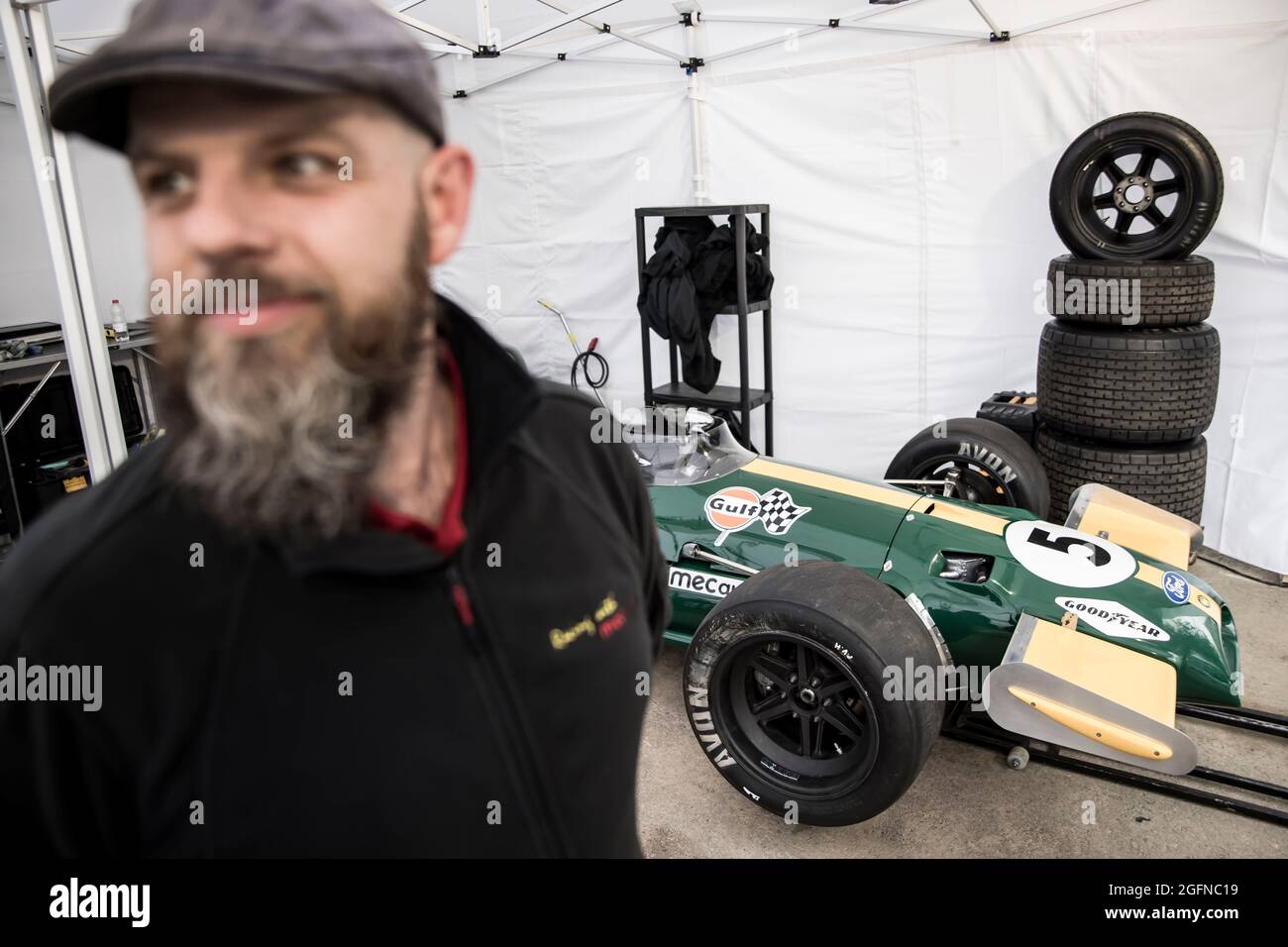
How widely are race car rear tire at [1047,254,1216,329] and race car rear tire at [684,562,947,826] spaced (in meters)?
2.36

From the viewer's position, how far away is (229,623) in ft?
2.68

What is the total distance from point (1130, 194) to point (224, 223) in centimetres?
471

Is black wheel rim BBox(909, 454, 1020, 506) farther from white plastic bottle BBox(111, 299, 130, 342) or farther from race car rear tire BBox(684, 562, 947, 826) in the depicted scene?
white plastic bottle BBox(111, 299, 130, 342)

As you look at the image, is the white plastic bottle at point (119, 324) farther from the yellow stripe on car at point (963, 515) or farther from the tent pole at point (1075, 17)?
the tent pole at point (1075, 17)

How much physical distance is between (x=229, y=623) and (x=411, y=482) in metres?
0.24

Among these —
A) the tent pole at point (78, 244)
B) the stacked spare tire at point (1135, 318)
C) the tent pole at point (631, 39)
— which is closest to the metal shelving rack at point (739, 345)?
the tent pole at point (631, 39)

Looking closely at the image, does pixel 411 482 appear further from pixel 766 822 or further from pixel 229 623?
pixel 766 822

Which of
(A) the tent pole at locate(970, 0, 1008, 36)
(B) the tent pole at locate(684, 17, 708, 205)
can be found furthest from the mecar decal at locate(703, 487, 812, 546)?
(B) the tent pole at locate(684, 17, 708, 205)

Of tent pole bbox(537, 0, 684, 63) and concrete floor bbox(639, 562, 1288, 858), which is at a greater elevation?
tent pole bbox(537, 0, 684, 63)

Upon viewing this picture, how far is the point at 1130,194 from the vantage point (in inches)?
168

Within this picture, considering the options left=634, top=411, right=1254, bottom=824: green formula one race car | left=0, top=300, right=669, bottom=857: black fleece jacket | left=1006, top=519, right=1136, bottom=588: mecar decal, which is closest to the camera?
left=0, top=300, right=669, bottom=857: black fleece jacket

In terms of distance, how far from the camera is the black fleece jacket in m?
0.78

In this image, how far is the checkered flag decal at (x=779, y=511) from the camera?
328cm
